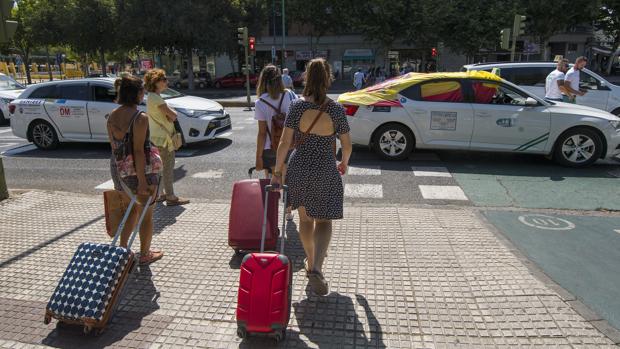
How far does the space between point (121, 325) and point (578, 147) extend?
732 cm

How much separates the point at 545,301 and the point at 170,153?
14.2 ft

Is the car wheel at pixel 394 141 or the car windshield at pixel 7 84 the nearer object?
the car wheel at pixel 394 141

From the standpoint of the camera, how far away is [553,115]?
7.37 meters

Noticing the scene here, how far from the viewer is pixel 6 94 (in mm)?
14531

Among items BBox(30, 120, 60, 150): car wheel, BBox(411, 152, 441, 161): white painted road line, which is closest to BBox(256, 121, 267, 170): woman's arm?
BBox(411, 152, 441, 161): white painted road line

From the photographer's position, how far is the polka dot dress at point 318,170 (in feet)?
10.5

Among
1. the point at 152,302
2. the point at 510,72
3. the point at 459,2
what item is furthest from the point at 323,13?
the point at 152,302

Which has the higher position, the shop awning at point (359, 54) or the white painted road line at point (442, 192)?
the shop awning at point (359, 54)

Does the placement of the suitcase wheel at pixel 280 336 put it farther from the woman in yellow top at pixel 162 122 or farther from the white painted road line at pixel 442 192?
the white painted road line at pixel 442 192

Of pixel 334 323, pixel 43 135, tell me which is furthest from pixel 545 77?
pixel 43 135

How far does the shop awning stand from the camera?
4197 cm

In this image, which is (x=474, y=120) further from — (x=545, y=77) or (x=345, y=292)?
(x=545, y=77)

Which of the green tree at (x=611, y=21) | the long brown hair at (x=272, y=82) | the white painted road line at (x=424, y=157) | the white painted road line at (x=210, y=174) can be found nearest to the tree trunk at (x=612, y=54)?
the green tree at (x=611, y=21)

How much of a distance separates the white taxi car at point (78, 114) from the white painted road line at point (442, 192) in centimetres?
497
